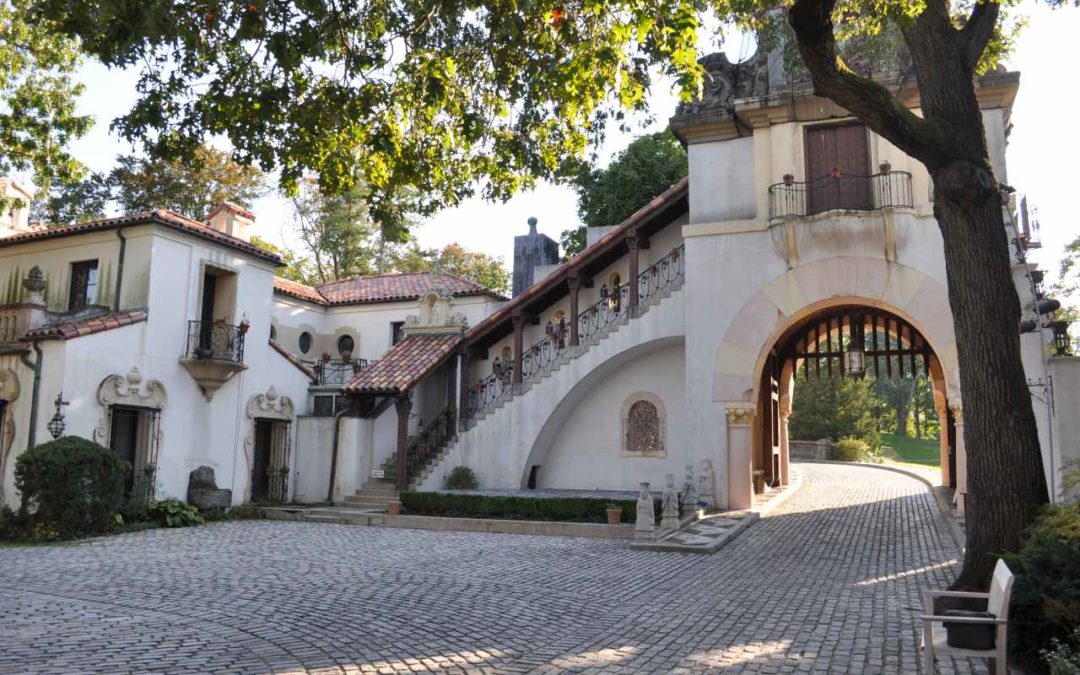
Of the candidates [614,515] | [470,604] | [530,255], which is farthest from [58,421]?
[530,255]

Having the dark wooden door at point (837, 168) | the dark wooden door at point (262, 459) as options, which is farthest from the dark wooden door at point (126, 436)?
the dark wooden door at point (837, 168)

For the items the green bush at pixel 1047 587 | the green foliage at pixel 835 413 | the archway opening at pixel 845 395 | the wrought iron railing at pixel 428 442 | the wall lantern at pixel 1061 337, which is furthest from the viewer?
the green foliage at pixel 835 413

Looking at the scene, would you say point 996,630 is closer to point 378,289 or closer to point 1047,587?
point 1047,587

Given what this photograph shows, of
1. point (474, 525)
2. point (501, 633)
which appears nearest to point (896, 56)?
point (474, 525)

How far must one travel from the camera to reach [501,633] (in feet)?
23.5

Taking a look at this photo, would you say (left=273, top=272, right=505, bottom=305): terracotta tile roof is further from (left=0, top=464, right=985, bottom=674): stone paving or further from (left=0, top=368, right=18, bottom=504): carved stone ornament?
(left=0, top=464, right=985, bottom=674): stone paving

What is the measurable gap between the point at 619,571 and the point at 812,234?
8.87 m

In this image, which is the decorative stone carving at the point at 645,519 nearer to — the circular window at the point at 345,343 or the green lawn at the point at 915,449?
the circular window at the point at 345,343

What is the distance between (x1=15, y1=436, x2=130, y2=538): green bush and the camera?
13984 mm

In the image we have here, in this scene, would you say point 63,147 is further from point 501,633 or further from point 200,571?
point 501,633

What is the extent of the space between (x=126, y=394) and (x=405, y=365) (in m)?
6.37

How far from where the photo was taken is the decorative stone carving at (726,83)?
17656 mm

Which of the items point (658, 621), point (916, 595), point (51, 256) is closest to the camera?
A: point (658, 621)

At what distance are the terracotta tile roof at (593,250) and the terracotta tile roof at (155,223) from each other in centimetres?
568
